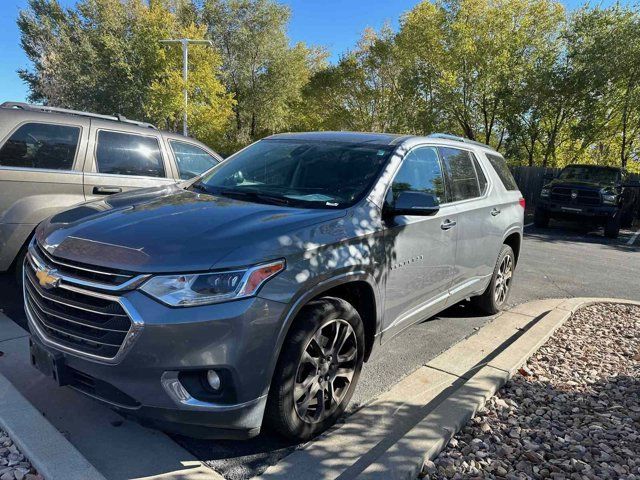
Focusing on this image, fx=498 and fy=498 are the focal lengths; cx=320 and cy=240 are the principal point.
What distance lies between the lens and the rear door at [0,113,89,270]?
4367mm

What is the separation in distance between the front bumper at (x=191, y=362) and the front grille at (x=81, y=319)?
0.22ft

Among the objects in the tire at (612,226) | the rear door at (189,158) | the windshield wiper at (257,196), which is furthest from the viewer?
the tire at (612,226)

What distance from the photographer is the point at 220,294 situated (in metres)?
2.33

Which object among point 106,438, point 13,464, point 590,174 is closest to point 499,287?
point 106,438

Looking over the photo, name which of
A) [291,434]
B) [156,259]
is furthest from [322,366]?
[156,259]

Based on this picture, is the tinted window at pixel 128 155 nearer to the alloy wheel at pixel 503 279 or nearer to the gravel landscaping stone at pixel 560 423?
the alloy wheel at pixel 503 279

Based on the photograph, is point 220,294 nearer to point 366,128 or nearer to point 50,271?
point 50,271

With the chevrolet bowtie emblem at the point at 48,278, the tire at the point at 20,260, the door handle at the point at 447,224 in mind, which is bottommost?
the tire at the point at 20,260

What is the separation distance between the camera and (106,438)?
2.79 meters

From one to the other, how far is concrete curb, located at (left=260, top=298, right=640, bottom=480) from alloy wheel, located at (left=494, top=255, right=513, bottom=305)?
0.63 meters

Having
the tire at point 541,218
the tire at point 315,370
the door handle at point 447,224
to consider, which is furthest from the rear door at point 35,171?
the tire at point 541,218

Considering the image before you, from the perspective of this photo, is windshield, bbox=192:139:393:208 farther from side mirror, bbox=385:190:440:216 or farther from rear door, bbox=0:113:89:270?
rear door, bbox=0:113:89:270

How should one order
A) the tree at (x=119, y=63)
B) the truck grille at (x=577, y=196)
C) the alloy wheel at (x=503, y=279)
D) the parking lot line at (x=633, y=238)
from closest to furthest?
the alloy wheel at (x=503, y=279) < the parking lot line at (x=633, y=238) < the truck grille at (x=577, y=196) < the tree at (x=119, y=63)

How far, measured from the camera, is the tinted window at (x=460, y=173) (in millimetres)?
4324
